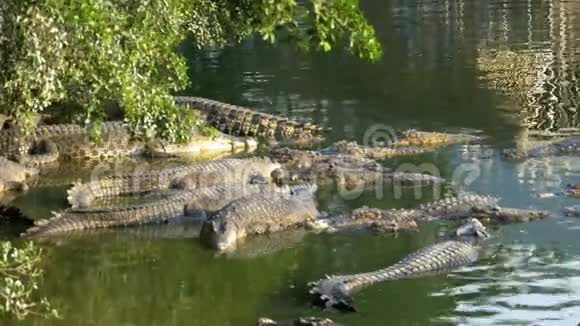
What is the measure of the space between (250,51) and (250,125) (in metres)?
10.6

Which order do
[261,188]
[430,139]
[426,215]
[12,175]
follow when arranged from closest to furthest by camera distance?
[426,215] < [261,188] < [12,175] < [430,139]

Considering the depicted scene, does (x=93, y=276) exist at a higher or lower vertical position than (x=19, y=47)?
lower

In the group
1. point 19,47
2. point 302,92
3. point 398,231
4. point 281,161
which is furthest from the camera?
point 302,92

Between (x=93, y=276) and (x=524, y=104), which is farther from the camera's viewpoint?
(x=524, y=104)

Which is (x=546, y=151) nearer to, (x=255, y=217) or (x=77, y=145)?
(x=255, y=217)

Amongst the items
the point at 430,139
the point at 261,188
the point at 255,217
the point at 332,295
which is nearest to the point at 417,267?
the point at 332,295

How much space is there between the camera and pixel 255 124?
18.8 meters

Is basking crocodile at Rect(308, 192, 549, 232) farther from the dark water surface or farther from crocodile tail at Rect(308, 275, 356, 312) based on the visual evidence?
crocodile tail at Rect(308, 275, 356, 312)

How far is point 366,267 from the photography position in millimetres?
10977

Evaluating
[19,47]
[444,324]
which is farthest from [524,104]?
[19,47]

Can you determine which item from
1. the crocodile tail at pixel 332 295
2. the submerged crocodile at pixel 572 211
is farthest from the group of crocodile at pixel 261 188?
the submerged crocodile at pixel 572 211

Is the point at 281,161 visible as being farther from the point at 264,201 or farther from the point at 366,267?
the point at 366,267

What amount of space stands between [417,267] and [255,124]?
28.5ft

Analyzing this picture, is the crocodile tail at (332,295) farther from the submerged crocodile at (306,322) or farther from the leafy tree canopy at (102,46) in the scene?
the leafy tree canopy at (102,46)
